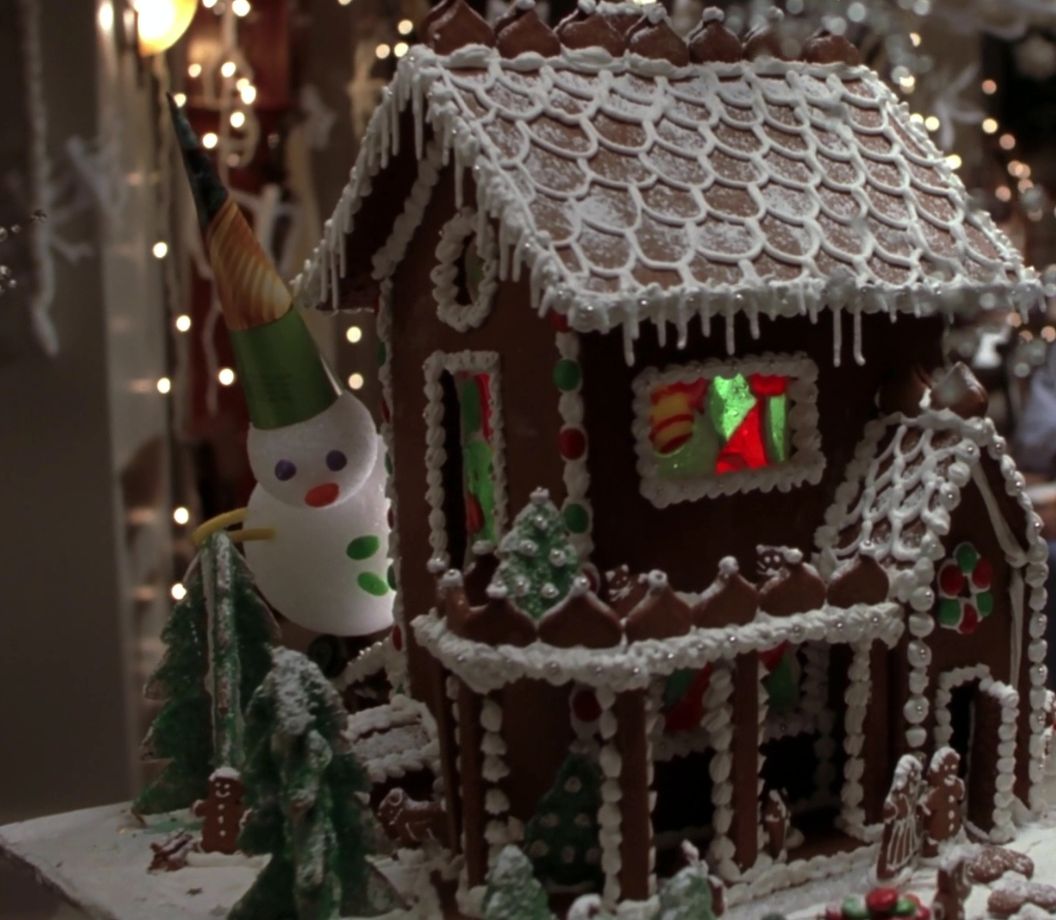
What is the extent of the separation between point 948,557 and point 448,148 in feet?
4.26

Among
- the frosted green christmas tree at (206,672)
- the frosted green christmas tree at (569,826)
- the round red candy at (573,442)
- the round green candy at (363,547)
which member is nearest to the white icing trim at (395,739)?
the frosted green christmas tree at (206,672)

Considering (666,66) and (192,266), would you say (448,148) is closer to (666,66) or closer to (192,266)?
(666,66)

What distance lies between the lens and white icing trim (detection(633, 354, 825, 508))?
2.70m

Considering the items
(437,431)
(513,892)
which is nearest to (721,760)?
(513,892)

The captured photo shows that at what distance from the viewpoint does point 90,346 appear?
3.81 metres

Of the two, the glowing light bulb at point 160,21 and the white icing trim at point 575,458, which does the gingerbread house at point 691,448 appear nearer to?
the white icing trim at point 575,458

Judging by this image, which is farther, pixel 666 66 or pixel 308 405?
pixel 308 405

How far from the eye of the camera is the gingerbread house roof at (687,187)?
2.58 m

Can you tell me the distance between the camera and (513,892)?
7.59ft

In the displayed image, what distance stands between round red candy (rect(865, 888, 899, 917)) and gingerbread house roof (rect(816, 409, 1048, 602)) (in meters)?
0.58

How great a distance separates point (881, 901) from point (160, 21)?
2.93 metres

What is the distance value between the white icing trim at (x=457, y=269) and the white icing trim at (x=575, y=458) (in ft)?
0.82

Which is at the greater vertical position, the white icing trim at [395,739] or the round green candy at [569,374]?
the round green candy at [569,374]

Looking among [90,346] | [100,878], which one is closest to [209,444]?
[90,346]
